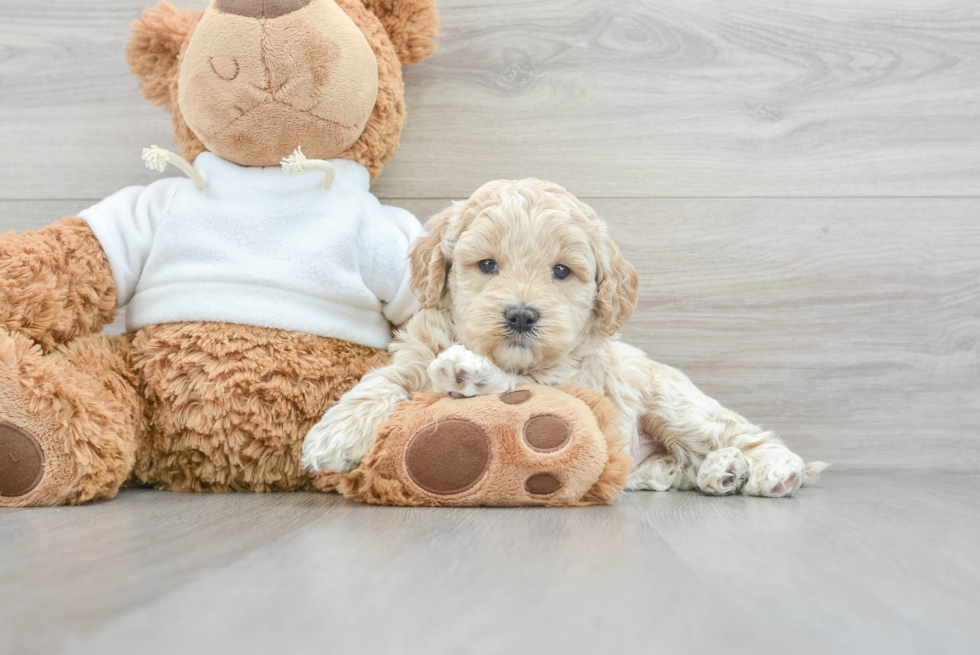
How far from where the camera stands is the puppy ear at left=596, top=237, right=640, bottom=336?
46.1 inches

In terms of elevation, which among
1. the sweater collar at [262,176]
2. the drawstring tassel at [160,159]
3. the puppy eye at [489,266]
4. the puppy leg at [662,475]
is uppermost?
the drawstring tassel at [160,159]

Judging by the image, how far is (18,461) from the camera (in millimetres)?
1023

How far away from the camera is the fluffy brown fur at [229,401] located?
1219mm

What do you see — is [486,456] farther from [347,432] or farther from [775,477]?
[775,477]

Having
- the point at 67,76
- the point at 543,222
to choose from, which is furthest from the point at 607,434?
the point at 67,76

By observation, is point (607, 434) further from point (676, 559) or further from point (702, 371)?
point (702, 371)

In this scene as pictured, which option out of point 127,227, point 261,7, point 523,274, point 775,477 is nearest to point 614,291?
point 523,274

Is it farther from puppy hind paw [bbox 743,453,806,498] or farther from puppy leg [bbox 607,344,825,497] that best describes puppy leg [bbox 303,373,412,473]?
puppy hind paw [bbox 743,453,806,498]

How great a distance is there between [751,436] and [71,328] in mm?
1176

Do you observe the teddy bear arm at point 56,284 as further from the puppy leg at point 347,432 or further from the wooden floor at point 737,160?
the puppy leg at point 347,432

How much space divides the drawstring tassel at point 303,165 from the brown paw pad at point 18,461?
0.55 meters

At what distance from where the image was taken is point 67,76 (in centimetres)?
158

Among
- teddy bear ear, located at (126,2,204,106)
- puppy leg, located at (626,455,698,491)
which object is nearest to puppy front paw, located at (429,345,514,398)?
puppy leg, located at (626,455,698,491)

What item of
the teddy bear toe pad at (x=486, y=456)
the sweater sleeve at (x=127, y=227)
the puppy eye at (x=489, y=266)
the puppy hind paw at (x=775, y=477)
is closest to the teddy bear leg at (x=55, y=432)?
the sweater sleeve at (x=127, y=227)
